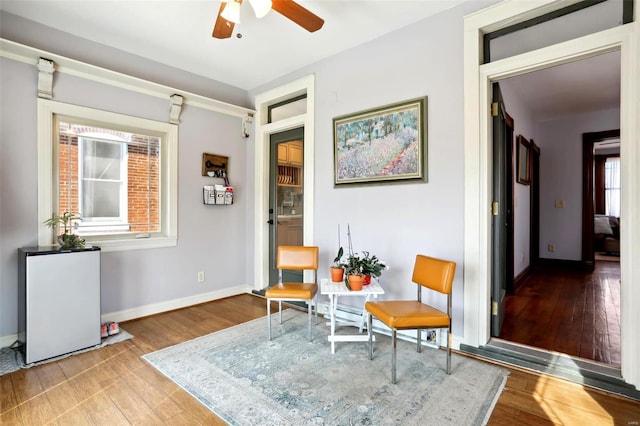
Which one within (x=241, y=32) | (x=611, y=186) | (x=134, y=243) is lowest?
(x=134, y=243)

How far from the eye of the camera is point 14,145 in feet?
8.36

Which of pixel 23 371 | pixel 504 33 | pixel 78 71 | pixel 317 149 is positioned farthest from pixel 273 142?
pixel 23 371

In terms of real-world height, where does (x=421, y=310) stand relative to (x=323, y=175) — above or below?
below

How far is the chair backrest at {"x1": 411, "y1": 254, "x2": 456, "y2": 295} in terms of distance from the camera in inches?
84.8

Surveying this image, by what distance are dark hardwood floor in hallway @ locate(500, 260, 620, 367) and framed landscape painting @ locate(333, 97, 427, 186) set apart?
5.66 feet

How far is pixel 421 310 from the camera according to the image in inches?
84.7

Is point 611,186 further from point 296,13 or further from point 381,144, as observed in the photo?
point 296,13

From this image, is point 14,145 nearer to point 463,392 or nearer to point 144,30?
point 144,30

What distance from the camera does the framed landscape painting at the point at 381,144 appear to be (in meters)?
2.71

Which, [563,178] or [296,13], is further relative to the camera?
[563,178]

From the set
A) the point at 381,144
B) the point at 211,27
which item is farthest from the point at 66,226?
the point at 381,144

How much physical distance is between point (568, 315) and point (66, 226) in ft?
16.4

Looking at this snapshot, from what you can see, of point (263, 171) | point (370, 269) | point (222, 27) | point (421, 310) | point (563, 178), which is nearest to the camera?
point (421, 310)

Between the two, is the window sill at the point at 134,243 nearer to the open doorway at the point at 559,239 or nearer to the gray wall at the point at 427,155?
the gray wall at the point at 427,155
